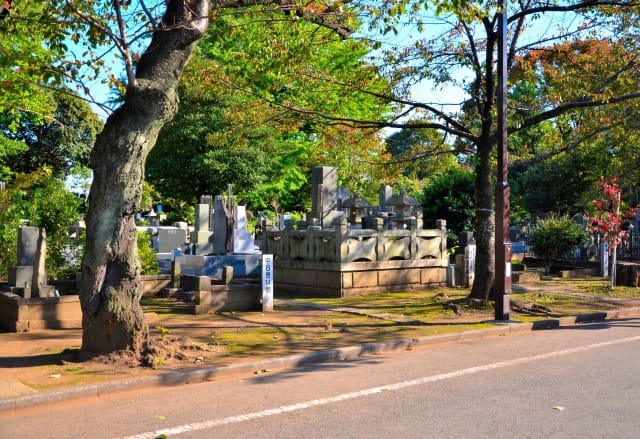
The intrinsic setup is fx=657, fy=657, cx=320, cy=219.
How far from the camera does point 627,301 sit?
626 inches

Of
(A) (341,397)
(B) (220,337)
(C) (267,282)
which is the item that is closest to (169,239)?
(C) (267,282)

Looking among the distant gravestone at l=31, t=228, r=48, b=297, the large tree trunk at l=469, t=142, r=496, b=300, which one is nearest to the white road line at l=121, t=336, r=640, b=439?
the large tree trunk at l=469, t=142, r=496, b=300

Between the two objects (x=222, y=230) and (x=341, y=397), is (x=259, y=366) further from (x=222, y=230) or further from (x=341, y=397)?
(x=222, y=230)

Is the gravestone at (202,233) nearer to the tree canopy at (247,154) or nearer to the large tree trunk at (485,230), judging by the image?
the tree canopy at (247,154)

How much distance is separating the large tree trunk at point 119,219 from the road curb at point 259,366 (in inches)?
37.7

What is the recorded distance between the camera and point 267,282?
13.7 meters

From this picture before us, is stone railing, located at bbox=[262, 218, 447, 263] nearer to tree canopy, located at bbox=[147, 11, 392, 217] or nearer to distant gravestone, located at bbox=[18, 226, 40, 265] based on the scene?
tree canopy, located at bbox=[147, 11, 392, 217]

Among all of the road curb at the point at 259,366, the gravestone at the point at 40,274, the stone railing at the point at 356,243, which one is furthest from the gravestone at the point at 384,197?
the gravestone at the point at 40,274

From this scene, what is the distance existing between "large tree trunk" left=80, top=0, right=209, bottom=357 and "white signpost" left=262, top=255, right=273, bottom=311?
16.9 ft

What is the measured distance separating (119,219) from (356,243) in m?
9.16

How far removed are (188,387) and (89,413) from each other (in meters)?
1.34

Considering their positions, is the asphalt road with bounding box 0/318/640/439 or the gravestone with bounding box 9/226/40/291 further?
the gravestone with bounding box 9/226/40/291

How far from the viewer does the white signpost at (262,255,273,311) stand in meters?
13.5

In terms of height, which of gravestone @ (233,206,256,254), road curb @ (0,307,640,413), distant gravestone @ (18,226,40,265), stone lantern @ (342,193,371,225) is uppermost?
stone lantern @ (342,193,371,225)
